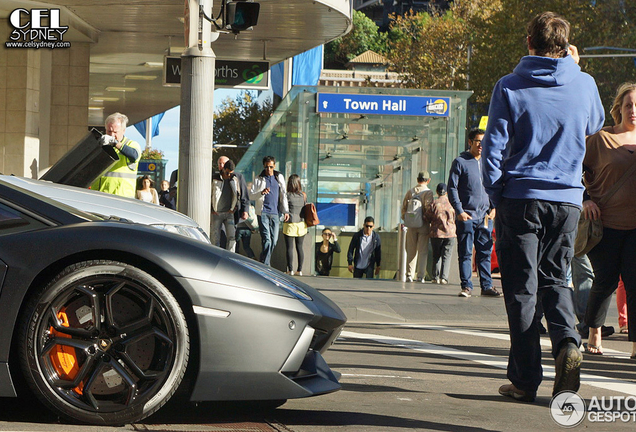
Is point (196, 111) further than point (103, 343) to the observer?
Yes

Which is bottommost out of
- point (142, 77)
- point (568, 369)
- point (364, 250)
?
point (364, 250)

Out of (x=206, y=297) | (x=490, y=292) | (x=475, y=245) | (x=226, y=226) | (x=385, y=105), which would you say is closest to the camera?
(x=206, y=297)

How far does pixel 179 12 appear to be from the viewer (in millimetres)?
14094

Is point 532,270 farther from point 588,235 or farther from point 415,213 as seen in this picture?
point 415,213

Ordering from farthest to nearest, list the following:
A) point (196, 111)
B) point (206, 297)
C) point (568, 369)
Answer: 1. point (196, 111)
2. point (568, 369)
3. point (206, 297)

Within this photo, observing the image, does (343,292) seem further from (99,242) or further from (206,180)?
(99,242)

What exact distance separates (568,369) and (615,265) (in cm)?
212

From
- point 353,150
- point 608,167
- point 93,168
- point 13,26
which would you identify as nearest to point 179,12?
point 13,26

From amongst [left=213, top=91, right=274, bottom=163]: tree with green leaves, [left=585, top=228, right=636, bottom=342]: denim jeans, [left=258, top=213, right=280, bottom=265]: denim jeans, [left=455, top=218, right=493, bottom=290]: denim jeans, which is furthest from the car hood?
[left=213, top=91, right=274, bottom=163]: tree with green leaves

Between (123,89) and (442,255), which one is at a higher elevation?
→ (123,89)

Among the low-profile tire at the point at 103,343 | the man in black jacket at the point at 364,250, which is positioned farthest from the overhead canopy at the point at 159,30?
the low-profile tire at the point at 103,343

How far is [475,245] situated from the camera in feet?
38.0

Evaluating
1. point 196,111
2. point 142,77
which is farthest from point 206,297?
point 142,77

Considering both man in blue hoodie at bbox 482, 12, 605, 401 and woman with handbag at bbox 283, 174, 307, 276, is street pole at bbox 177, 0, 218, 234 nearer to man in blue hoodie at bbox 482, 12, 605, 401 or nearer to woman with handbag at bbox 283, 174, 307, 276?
man in blue hoodie at bbox 482, 12, 605, 401
